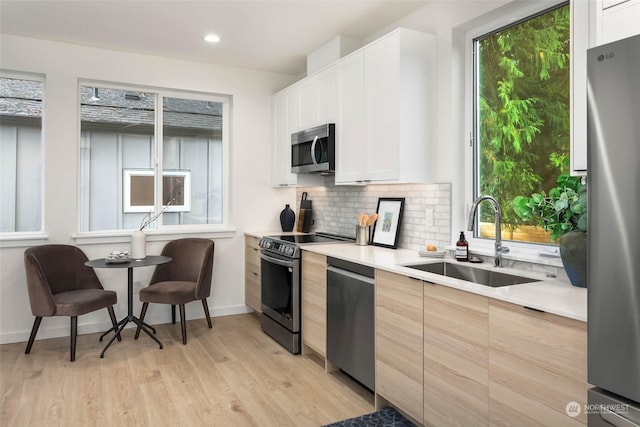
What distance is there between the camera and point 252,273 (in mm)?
4668

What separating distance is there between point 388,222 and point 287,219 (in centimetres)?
159

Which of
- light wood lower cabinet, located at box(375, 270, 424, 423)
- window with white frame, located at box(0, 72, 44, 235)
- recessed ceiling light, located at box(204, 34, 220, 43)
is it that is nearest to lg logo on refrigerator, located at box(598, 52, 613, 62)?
light wood lower cabinet, located at box(375, 270, 424, 423)

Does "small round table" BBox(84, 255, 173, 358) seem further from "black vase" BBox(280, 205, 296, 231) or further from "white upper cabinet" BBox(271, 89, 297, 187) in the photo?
"white upper cabinet" BBox(271, 89, 297, 187)

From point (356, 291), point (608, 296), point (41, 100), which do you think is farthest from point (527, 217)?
point (41, 100)

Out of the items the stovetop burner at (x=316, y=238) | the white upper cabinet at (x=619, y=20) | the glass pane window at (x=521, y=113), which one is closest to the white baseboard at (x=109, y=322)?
the stovetop burner at (x=316, y=238)

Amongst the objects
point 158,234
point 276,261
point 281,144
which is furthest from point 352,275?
point 158,234

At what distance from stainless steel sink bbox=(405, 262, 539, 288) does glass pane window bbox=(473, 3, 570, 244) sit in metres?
0.38

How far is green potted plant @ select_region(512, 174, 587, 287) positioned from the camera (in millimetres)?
1914

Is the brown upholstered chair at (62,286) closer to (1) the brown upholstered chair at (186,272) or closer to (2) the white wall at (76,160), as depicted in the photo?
(2) the white wall at (76,160)

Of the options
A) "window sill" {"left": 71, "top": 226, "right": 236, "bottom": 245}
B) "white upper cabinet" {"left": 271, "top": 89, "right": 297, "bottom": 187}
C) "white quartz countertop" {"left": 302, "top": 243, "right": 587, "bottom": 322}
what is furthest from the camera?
"white upper cabinet" {"left": 271, "top": 89, "right": 297, "bottom": 187}

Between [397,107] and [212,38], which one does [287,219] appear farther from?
[397,107]

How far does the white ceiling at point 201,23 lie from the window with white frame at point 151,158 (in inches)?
22.7

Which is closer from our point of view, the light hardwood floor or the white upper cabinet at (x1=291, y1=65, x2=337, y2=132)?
the light hardwood floor

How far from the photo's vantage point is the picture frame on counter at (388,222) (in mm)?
3471
